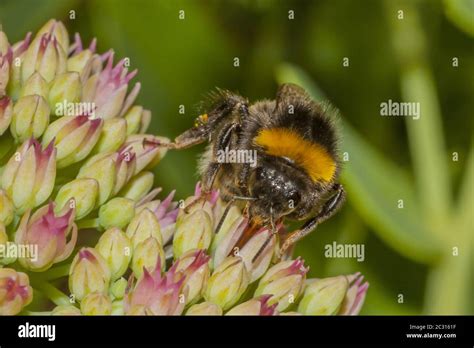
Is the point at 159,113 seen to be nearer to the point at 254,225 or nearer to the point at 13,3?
the point at 13,3

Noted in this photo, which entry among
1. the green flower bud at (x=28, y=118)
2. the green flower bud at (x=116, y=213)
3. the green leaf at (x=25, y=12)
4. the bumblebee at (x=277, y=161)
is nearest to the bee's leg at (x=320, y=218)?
the bumblebee at (x=277, y=161)

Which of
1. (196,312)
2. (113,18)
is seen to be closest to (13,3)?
(113,18)

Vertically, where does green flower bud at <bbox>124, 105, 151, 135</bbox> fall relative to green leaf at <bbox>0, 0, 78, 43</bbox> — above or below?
below

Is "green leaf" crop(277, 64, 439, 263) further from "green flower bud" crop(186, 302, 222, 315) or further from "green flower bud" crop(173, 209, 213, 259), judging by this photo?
"green flower bud" crop(186, 302, 222, 315)

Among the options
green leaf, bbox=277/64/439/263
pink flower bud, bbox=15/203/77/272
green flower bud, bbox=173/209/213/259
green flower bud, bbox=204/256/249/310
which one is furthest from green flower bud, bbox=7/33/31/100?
green leaf, bbox=277/64/439/263

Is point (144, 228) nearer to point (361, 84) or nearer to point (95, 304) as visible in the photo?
point (95, 304)

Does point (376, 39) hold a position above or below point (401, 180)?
above
